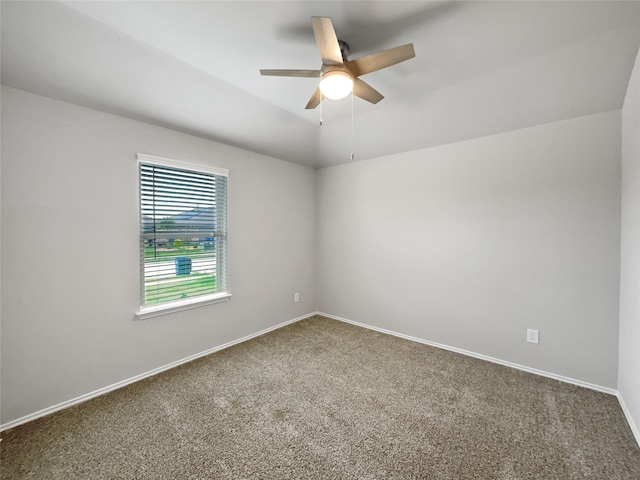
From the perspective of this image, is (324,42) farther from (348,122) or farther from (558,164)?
(558,164)

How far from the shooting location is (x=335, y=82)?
1624 millimetres

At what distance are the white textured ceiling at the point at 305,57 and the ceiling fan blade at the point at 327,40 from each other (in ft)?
0.86

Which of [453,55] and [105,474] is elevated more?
[453,55]

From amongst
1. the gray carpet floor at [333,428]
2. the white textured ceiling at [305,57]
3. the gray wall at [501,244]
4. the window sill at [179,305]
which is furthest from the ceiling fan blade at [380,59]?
the window sill at [179,305]

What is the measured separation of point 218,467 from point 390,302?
253 cm

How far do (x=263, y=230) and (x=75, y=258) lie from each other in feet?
6.11

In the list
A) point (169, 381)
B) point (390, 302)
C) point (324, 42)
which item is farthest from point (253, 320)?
point (324, 42)

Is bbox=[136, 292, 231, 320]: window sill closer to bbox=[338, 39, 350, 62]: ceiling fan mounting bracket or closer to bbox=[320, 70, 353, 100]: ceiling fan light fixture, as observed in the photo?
bbox=[320, 70, 353, 100]: ceiling fan light fixture

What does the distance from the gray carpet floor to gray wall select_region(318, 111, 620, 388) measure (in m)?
0.41

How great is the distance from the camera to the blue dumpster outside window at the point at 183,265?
2770 mm

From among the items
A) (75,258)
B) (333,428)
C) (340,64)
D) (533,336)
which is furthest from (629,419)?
(75,258)

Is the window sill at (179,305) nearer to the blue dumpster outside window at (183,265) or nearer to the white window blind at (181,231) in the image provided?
the white window blind at (181,231)

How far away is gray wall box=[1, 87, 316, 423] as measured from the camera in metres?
1.87

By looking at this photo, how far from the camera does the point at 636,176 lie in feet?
5.82
